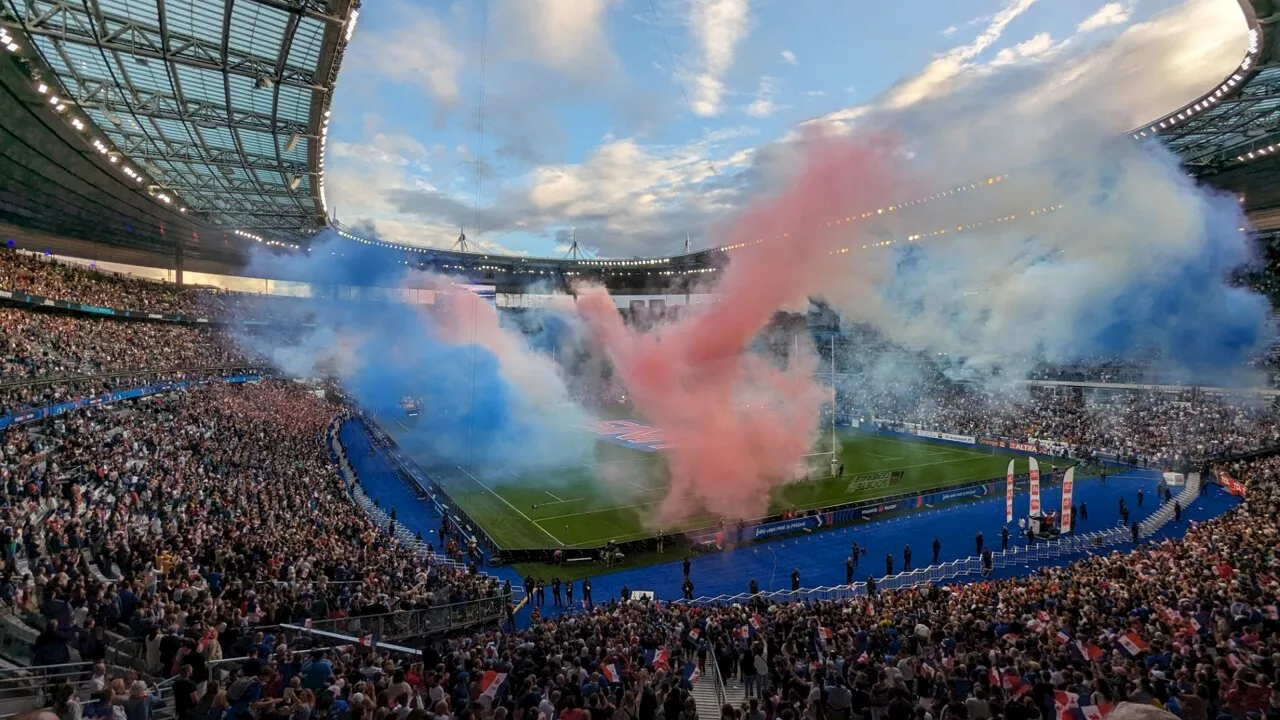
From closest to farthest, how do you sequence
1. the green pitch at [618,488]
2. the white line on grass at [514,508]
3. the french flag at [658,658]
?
the french flag at [658,658] → the white line on grass at [514,508] → the green pitch at [618,488]

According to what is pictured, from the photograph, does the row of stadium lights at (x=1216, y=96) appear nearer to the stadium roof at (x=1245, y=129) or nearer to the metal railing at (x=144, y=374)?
the stadium roof at (x=1245, y=129)

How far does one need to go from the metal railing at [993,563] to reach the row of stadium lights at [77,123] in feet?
76.1

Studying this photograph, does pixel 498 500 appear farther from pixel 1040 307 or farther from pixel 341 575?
pixel 1040 307

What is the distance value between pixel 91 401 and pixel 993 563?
116 feet

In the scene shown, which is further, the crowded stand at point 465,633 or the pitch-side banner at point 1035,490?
the pitch-side banner at point 1035,490

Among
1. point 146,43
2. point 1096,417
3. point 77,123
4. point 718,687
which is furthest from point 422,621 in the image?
point 1096,417

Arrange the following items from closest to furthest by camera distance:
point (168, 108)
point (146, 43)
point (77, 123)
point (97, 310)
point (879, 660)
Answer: point (879, 660) → point (146, 43) → point (168, 108) → point (77, 123) → point (97, 310)

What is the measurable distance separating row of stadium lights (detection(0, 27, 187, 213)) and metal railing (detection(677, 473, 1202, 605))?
2319 centimetres

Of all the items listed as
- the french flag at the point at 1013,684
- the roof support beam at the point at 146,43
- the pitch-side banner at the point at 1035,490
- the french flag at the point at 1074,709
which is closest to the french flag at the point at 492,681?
the french flag at the point at 1013,684

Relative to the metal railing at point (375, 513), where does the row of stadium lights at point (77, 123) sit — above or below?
above

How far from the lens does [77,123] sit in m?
23.8

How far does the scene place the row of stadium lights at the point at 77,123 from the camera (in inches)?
698

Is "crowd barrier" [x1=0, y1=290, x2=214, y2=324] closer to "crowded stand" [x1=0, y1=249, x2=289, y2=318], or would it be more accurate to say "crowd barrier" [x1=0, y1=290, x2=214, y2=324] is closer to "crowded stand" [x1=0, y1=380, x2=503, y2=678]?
"crowded stand" [x1=0, y1=249, x2=289, y2=318]

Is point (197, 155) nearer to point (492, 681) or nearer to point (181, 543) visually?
point (181, 543)
